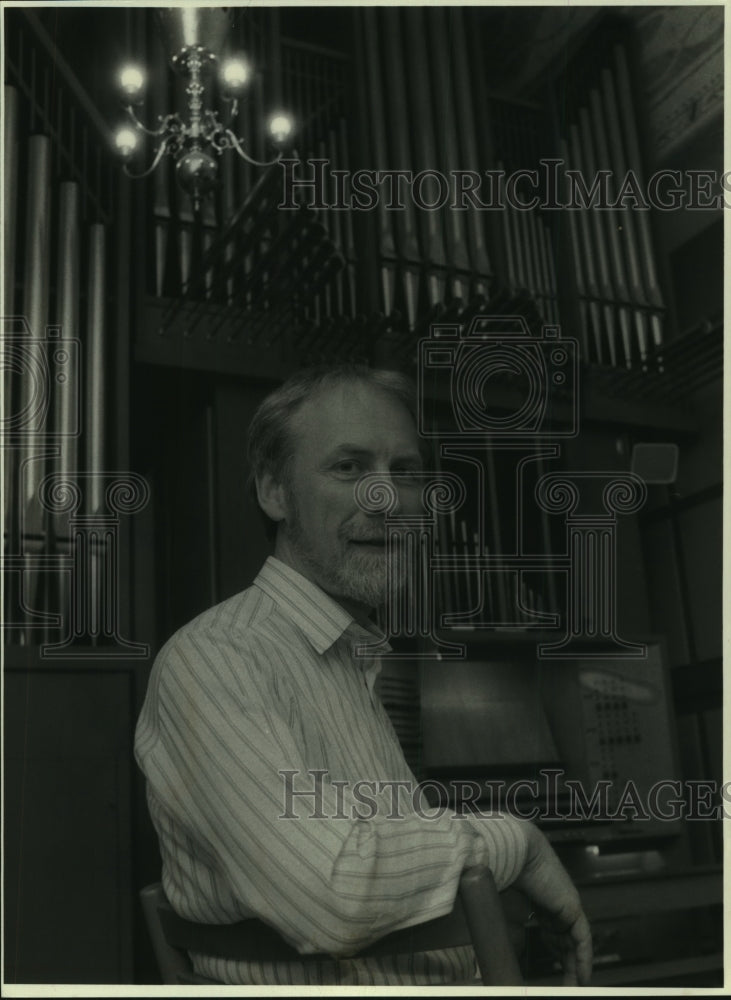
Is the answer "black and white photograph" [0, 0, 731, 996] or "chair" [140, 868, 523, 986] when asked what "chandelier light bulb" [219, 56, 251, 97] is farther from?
"chair" [140, 868, 523, 986]

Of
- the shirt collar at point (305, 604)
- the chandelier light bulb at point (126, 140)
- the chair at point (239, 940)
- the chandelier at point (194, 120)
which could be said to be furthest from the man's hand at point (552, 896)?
the chandelier light bulb at point (126, 140)

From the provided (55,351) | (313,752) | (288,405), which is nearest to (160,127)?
(55,351)

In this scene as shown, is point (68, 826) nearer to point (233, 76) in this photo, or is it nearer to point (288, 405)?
point (288, 405)

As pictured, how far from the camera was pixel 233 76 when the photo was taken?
2186 mm

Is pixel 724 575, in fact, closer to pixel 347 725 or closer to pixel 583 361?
pixel 583 361

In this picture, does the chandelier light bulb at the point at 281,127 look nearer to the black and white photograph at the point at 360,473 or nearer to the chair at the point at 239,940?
the black and white photograph at the point at 360,473

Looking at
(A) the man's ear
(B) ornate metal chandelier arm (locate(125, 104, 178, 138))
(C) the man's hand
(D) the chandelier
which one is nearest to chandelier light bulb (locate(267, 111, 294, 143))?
(D) the chandelier

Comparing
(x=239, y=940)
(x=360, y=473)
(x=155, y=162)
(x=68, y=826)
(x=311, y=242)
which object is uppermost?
(x=155, y=162)

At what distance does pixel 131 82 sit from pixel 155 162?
0.16 meters

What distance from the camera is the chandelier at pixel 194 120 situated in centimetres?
216

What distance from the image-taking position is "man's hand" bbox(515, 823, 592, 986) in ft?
5.64

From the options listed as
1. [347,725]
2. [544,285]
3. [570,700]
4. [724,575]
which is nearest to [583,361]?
[544,285]

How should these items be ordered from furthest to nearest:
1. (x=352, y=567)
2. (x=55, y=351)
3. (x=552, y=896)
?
(x=55, y=351) < (x=352, y=567) < (x=552, y=896)

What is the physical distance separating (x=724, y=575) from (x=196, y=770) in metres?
0.99
